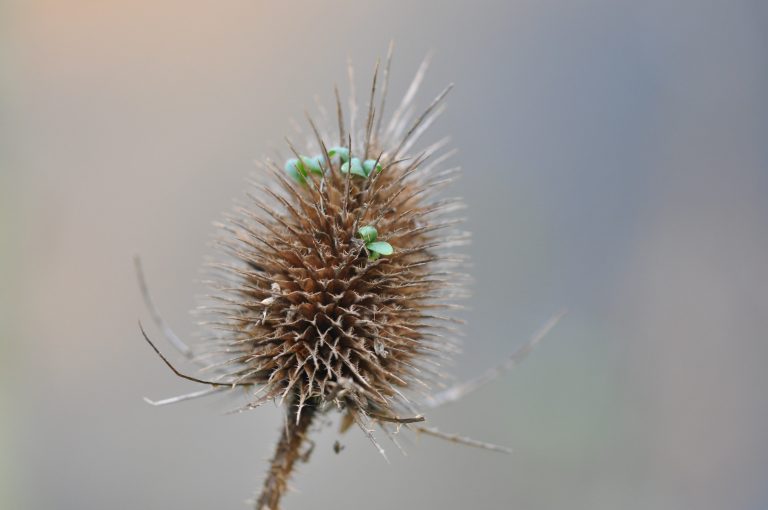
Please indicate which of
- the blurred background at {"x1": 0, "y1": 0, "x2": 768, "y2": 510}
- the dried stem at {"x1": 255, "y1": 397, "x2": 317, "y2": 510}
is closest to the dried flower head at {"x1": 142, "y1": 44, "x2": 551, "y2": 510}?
the dried stem at {"x1": 255, "y1": 397, "x2": 317, "y2": 510}

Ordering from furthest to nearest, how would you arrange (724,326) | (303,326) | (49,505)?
(724,326) < (49,505) < (303,326)

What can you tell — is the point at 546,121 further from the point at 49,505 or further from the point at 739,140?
the point at 49,505

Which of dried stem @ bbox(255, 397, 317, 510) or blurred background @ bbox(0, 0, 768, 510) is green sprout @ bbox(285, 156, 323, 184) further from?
blurred background @ bbox(0, 0, 768, 510)

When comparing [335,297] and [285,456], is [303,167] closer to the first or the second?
[335,297]

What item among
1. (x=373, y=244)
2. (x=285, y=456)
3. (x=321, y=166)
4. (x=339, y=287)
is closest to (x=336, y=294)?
(x=339, y=287)

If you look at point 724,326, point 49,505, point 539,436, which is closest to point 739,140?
point 724,326

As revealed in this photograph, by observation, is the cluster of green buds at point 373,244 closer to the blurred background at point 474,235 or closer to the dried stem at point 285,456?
the dried stem at point 285,456

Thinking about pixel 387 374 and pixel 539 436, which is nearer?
pixel 387 374

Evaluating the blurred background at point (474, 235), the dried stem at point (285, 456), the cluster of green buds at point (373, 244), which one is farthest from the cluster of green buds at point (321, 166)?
the blurred background at point (474, 235)
